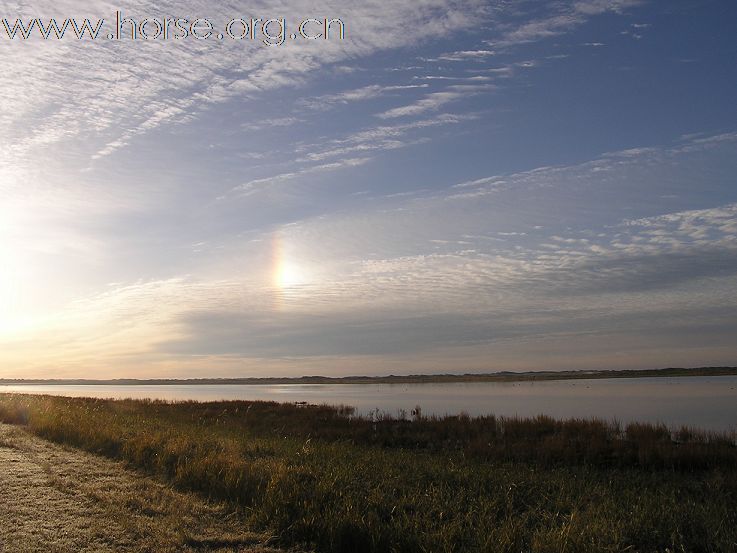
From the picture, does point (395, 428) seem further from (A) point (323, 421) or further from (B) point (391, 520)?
(B) point (391, 520)

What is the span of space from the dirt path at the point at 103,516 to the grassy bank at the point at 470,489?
632mm

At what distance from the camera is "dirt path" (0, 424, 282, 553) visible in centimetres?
838

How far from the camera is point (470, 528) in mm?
8742

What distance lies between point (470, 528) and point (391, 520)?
3.98ft

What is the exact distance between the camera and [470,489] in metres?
11.9

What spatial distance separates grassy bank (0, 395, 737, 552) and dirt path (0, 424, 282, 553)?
63 centimetres

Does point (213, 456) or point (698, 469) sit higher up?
point (213, 456)

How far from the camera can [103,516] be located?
9711 millimetres

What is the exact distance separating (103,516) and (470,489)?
681 cm

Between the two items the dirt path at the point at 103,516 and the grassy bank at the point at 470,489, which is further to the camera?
the grassy bank at the point at 470,489

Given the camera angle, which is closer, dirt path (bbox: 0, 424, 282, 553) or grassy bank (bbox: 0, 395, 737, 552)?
dirt path (bbox: 0, 424, 282, 553)

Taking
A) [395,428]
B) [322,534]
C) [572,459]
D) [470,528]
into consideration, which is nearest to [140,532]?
[322,534]

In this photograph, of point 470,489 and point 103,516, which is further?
point 470,489

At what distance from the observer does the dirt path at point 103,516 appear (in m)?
8.38
